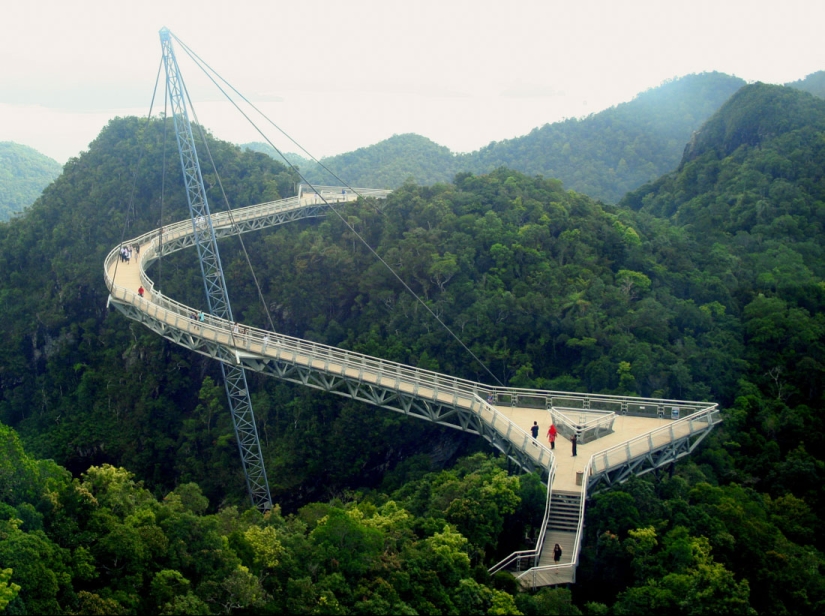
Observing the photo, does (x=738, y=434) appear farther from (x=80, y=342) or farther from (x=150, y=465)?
(x=80, y=342)

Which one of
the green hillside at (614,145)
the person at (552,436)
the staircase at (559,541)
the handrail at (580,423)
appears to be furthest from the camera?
the green hillside at (614,145)

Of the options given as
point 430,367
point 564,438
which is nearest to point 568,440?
point 564,438

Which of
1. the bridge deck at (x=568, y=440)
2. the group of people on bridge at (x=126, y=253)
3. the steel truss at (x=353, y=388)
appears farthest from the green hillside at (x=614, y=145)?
the bridge deck at (x=568, y=440)

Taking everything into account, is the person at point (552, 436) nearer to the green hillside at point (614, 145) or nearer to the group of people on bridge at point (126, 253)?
the group of people on bridge at point (126, 253)

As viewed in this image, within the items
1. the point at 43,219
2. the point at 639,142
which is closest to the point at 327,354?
the point at 43,219

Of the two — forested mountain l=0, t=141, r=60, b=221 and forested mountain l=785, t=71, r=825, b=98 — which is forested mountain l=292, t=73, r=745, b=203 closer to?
forested mountain l=785, t=71, r=825, b=98

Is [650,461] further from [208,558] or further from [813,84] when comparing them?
[813,84]
